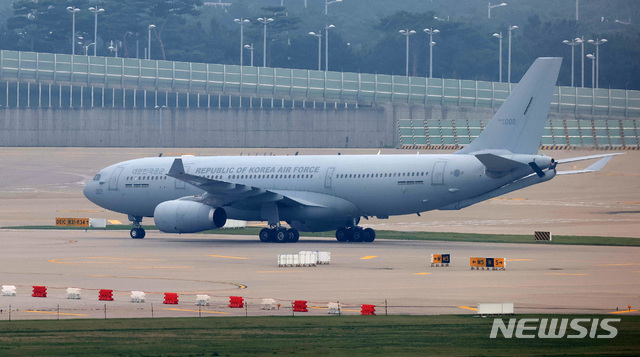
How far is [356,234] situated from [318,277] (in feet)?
58.6

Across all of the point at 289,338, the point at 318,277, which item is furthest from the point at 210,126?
the point at 289,338

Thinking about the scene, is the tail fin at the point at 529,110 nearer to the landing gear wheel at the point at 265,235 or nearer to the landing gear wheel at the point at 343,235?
the landing gear wheel at the point at 343,235

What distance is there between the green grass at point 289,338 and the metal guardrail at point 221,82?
70.3m

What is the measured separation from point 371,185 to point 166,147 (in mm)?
45142

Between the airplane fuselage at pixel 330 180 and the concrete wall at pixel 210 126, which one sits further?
the concrete wall at pixel 210 126

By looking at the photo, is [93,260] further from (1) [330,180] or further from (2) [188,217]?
(1) [330,180]

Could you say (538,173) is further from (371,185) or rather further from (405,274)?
(405,274)

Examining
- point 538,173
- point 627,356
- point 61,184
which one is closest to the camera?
point 627,356

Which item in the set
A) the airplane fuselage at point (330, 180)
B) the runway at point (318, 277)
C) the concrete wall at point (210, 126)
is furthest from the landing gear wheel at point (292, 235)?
the concrete wall at point (210, 126)

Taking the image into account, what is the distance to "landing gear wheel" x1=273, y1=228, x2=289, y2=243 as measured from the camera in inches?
2044

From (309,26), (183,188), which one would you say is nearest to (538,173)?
(183,188)

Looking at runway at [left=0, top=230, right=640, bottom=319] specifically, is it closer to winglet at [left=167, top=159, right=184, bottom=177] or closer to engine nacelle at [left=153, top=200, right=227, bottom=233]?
engine nacelle at [left=153, top=200, right=227, bottom=233]

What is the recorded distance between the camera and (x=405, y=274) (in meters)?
35.9

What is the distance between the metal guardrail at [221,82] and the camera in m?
94.0
